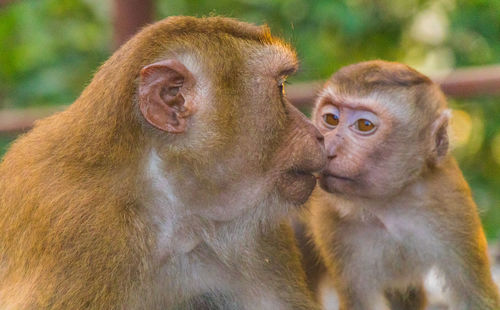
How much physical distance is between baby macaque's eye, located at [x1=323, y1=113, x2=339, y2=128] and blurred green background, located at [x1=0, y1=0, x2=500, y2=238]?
7.01 ft

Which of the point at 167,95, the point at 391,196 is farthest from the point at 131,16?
the point at 167,95

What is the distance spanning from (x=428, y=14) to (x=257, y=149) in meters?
4.11

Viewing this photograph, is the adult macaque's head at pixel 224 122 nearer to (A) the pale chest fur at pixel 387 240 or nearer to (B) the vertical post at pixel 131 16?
(A) the pale chest fur at pixel 387 240

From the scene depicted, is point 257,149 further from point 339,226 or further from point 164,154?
point 339,226

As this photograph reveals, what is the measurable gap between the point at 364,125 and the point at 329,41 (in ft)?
10.5

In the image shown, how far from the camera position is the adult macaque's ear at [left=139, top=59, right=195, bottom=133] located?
80.0 inches

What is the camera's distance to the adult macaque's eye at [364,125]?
2.74 metres

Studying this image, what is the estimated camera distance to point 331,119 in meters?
2.84

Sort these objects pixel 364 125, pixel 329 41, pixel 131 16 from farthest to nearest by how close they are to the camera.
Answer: pixel 329 41
pixel 131 16
pixel 364 125

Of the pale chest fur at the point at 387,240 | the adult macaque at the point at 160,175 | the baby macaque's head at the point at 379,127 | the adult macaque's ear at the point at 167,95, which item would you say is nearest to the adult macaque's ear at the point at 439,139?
the baby macaque's head at the point at 379,127

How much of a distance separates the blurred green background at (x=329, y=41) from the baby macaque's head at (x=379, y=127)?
2090 millimetres

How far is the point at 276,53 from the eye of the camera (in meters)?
2.21

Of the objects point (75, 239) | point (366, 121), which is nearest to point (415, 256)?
point (366, 121)

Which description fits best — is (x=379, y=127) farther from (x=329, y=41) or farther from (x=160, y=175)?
(x=329, y=41)
